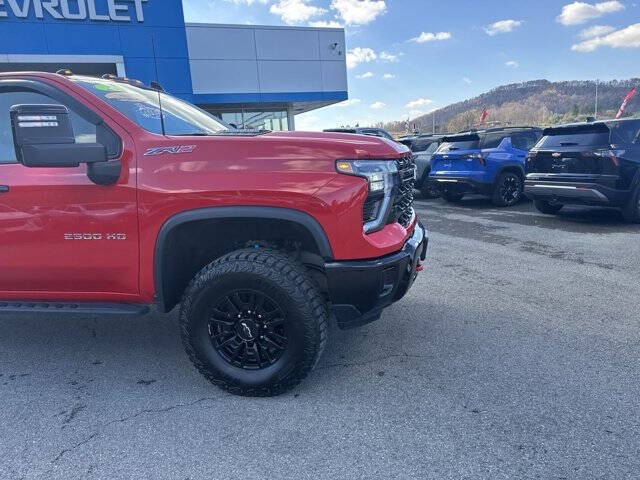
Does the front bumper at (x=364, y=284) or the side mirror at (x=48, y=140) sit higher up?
the side mirror at (x=48, y=140)

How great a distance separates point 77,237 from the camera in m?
2.82

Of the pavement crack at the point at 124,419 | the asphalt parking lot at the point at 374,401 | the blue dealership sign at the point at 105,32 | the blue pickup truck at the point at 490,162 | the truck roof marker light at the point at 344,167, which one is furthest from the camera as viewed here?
the blue dealership sign at the point at 105,32

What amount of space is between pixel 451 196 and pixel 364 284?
30.1 feet

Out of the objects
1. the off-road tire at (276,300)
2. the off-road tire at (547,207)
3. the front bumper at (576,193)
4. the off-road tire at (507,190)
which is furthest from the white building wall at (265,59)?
the off-road tire at (276,300)

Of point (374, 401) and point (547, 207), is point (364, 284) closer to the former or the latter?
point (374, 401)

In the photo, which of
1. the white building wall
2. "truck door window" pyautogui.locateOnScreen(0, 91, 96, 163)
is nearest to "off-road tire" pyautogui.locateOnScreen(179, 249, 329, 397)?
"truck door window" pyautogui.locateOnScreen(0, 91, 96, 163)

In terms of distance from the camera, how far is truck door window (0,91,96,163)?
9.64ft

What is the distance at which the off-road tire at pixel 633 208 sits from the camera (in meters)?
7.15

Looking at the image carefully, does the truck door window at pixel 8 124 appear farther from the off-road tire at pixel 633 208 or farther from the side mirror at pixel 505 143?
the side mirror at pixel 505 143

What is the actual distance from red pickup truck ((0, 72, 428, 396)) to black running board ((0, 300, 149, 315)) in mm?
13

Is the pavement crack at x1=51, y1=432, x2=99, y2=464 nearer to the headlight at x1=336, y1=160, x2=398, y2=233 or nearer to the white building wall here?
the headlight at x1=336, y1=160, x2=398, y2=233

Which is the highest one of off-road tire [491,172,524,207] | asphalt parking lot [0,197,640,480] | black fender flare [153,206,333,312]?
black fender flare [153,206,333,312]

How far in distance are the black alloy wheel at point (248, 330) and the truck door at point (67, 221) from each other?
2.01 feet

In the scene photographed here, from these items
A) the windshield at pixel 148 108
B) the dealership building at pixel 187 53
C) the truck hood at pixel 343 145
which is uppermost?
the dealership building at pixel 187 53
